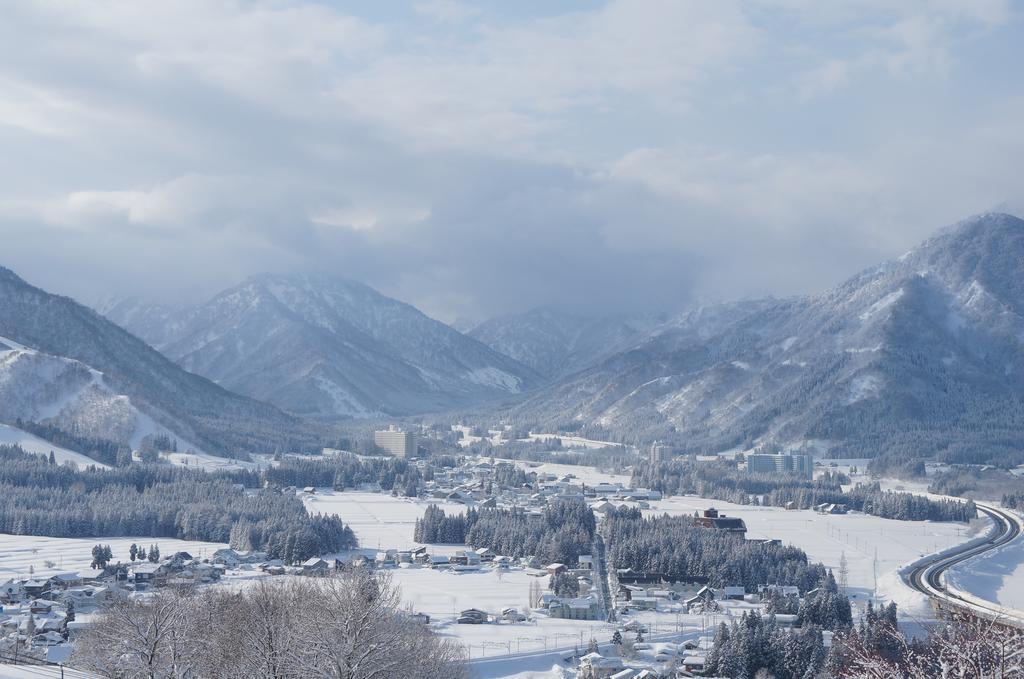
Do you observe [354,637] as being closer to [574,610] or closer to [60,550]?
[574,610]

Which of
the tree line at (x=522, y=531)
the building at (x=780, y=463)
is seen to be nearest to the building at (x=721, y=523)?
the tree line at (x=522, y=531)

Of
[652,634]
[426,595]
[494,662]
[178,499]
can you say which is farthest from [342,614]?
[178,499]

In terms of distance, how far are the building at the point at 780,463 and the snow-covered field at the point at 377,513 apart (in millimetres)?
60785

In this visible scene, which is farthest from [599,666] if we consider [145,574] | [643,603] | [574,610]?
[145,574]

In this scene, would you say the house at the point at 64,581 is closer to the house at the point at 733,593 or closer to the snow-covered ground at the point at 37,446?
the house at the point at 733,593

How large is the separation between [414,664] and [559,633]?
2588 cm

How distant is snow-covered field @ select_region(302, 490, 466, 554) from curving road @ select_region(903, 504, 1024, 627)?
37346 mm

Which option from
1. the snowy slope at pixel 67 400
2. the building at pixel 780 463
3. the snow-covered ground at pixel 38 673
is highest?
the snowy slope at pixel 67 400

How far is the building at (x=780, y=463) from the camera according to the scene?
181 m

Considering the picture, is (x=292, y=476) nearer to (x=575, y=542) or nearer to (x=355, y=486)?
(x=355, y=486)

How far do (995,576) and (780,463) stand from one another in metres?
92.5

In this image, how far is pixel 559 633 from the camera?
6675 centimetres

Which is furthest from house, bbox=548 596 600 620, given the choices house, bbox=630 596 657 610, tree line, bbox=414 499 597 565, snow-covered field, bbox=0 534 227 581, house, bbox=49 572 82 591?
snow-covered field, bbox=0 534 227 581

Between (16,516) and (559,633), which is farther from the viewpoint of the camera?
(16,516)
